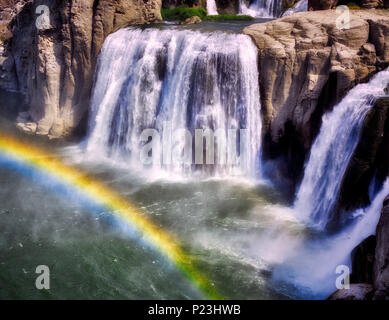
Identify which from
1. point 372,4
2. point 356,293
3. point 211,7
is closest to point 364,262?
point 356,293

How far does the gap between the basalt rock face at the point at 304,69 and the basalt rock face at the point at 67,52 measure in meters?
5.92

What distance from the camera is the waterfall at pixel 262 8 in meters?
21.9

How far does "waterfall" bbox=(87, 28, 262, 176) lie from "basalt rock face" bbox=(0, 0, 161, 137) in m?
1.08

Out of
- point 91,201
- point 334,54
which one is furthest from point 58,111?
point 334,54

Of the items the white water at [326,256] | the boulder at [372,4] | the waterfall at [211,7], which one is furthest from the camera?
the waterfall at [211,7]

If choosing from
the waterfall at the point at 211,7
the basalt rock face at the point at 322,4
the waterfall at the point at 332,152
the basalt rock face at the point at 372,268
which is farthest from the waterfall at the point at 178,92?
the waterfall at the point at 211,7

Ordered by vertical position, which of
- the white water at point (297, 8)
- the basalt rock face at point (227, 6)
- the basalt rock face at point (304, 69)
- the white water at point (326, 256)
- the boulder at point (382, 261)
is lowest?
the white water at point (326, 256)

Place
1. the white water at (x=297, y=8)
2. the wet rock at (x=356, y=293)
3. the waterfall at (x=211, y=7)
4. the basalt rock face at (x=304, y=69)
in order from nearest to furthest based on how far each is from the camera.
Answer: the wet rock at (x=356, y=293) → the basalt rock face at (x=304, y=69) → the white water at (x=297, y=8) → the waterfall at (x=211, y=7)

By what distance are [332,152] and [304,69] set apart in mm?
3117

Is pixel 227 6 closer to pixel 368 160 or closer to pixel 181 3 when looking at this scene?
pixel 181 3

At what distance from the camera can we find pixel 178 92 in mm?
14062

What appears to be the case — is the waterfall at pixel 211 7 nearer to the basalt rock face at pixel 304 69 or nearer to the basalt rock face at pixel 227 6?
the basalt rock face at pixel 227 6

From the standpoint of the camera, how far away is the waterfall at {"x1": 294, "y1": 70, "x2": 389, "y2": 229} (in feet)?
33.8

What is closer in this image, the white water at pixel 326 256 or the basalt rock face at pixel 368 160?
the white water at pixel 326 256
